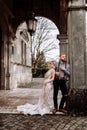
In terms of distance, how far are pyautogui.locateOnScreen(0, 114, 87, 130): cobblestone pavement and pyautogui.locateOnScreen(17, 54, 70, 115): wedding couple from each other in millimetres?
599

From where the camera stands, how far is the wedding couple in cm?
899

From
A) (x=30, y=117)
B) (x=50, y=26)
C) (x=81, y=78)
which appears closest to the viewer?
(x=30, y=117)

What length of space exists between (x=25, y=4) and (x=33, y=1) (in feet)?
1.66

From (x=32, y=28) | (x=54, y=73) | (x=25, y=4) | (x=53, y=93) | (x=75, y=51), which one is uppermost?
(x=25, y=4)

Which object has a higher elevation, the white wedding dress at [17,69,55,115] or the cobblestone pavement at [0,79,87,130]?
the white wedding dress at [17,69,55,115]

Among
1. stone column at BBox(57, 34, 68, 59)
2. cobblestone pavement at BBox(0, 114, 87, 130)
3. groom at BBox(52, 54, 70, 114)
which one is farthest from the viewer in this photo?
stone column at BBox(57, 34, 68, 59)

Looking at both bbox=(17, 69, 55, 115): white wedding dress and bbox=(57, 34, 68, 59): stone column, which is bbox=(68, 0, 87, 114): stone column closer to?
bbox=(17, 69, 55, 115): white wedding dress

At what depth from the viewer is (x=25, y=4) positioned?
17.6 metres

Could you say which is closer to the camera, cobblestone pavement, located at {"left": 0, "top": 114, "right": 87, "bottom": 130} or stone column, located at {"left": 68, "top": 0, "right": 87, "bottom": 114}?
cobblestone pavement, located at {"left": 0, "top": 114, "right": 87, "bottom": 130}

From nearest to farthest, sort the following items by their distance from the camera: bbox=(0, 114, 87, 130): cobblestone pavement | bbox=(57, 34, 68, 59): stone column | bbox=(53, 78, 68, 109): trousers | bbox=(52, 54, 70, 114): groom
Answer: bbox=(0, 114, 87, 130): cobblestone pavement, bbox=(52, 54, 70, 114): groom, bbox=(53, 78, 68, 109): trousers, bbox=(57, 34, 68, 59): stone column

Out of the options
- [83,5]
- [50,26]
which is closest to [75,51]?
[83,5]

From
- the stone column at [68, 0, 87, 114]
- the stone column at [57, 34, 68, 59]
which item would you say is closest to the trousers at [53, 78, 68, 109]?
the stone column at [68, 0, 87, 114]

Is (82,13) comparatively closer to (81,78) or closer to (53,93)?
(81,78)

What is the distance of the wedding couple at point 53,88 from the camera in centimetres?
899
